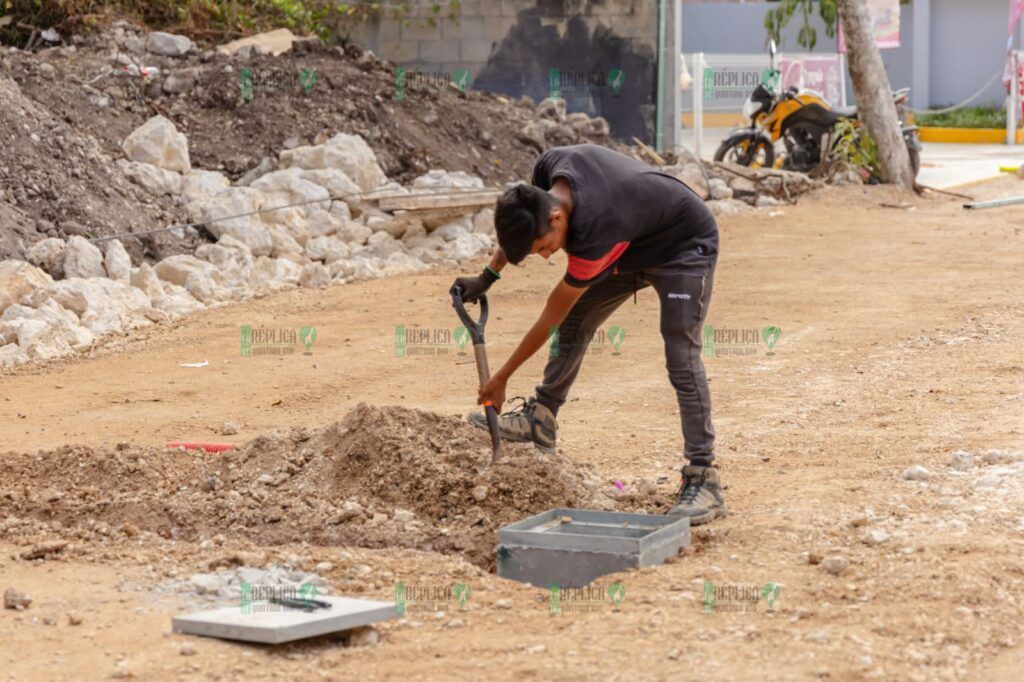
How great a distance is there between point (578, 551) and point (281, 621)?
111cm

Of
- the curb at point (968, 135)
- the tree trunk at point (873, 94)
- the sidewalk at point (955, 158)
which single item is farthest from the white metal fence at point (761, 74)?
the tree trunk at point (873, 94)

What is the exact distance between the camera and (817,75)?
22.8 meters

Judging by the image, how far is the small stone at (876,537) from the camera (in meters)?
4.76

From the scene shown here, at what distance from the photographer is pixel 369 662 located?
382 cm

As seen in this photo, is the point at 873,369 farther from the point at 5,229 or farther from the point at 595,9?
the point at 595,9

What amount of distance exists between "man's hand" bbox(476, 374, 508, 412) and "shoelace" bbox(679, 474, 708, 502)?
771 millimetres

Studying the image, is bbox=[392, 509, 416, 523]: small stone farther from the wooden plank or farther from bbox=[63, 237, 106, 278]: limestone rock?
the wooden plank

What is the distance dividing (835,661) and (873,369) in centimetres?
442

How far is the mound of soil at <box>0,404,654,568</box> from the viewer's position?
5.10m

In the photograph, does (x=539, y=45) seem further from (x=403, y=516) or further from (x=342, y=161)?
(x=403, y=516)

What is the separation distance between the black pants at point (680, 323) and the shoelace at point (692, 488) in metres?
0.06

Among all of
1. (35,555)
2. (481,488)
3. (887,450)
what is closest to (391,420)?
(481,488)

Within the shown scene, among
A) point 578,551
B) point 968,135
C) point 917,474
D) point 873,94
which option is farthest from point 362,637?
point 968,135

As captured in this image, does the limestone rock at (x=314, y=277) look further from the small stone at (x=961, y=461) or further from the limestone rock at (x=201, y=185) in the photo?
the small stone at (x=961, y=461)
